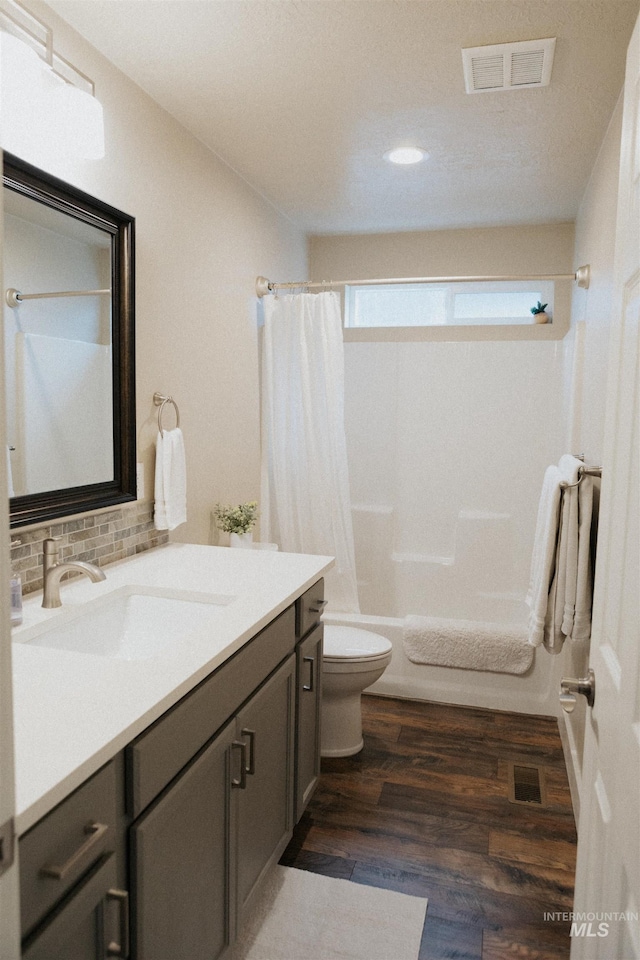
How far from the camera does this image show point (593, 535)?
232 centimetres

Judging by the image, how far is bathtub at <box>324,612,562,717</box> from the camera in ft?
10.3

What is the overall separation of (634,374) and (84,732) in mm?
1010

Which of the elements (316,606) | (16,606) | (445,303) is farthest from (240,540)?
(445,303)

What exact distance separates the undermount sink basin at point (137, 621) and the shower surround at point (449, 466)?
2.06 m

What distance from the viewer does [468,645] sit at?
3.17m

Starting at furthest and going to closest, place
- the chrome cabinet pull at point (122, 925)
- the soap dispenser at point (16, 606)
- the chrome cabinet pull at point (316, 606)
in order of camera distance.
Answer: the chrome cabinet pull at point (316, 606)
the soap dispenser at point (16, 606)
the chrome cabinet pull at point (122, 925)

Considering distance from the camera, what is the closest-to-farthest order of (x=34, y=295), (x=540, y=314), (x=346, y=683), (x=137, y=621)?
1. (x=34, y=295)
2. (x=137, y=621)
3. (x=346, y=683)
4. (x=540, y=314)

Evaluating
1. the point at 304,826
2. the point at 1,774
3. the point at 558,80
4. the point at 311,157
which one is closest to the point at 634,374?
the point at 1,774

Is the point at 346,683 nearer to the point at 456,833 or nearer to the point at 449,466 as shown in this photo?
the point at 456,833

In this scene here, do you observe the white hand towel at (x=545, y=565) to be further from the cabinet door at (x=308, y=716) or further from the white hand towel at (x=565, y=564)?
the cabinet door at (x=308, y=716)

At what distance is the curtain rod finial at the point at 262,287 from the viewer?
320cm

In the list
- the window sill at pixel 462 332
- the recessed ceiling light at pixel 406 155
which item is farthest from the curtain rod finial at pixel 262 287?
the window sill at pixel 462 332

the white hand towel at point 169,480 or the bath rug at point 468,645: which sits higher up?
the white hand towel at point 169,480

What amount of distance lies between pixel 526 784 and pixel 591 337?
5.74ft
